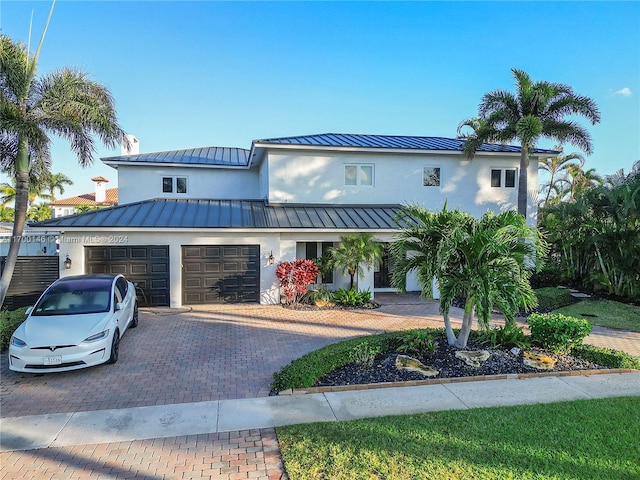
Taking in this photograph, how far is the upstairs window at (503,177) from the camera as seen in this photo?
17203 mm

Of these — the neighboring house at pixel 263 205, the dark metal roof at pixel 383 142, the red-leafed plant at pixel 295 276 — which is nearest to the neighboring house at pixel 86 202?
the neighboring house at pixel 263 205

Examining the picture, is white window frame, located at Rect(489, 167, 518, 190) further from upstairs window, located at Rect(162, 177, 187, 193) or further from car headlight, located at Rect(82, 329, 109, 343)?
car headlight, located at Rect(82, 329, 109, 343)

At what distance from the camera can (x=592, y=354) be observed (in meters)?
7.51

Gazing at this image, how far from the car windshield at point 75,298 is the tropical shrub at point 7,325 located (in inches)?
63.5

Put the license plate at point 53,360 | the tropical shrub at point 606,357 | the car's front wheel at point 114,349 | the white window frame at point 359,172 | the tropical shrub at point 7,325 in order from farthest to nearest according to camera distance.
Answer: the white window frame at point 359,172, the tropical shrub at point 7,325, the car's front wheel at point 114,349, the tropical shrub at point 606,357, the license plate at point 53,360

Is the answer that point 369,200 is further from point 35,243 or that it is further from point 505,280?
point 35,243

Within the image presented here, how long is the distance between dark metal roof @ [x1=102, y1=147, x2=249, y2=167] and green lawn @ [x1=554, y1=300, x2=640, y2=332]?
602 inches

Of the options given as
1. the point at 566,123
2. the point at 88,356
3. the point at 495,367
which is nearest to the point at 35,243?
the point at 88,356

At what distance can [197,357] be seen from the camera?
26.2 feet

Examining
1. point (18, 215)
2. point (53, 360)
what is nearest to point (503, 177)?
point (53, 360)

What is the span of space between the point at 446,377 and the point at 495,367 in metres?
1.17

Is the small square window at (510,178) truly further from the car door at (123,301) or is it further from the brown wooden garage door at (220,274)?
the car door at (123,301)

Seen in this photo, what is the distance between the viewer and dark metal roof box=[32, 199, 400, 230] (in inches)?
490

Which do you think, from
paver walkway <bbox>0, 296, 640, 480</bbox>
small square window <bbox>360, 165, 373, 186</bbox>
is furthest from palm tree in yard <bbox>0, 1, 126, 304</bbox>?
small square window <bbox>360, 165, 373, 186</bbox>
